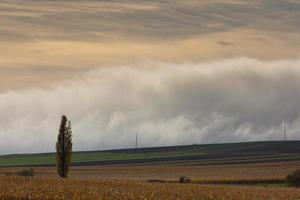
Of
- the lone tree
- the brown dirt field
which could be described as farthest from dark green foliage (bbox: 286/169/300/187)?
the lone tree

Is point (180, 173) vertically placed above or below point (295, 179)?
above

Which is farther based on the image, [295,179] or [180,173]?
[180,173]

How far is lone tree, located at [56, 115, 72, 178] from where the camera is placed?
291ft

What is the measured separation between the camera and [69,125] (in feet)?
303

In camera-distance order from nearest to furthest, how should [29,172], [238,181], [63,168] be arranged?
[63,168]
[238,181]
[29,172]

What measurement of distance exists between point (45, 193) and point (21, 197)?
2.48 m

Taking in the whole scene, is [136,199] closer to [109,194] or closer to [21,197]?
[109,194]

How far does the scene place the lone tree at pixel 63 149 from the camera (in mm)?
88688

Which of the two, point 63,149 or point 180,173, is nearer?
point 63,149

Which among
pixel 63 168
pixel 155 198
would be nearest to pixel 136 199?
pixel 155 198

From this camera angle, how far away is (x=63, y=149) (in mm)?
89562

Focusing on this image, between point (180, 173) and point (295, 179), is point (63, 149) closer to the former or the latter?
point (295, 179)

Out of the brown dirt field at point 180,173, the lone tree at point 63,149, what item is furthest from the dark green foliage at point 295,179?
the lone tree at point 63,149

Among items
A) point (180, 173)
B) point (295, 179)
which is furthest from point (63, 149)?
point (180, 173)
